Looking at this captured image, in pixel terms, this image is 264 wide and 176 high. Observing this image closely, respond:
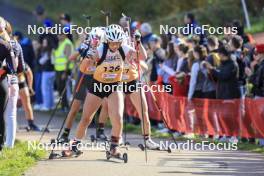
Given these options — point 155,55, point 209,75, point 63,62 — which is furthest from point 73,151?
point 63,62

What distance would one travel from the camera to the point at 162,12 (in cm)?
3512

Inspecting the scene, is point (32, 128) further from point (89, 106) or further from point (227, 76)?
point (89, 106)

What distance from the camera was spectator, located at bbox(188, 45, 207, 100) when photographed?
1786cm

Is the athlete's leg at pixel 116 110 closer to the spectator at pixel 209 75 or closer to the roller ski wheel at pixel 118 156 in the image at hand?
the roller ski wheel at pixel 118 156

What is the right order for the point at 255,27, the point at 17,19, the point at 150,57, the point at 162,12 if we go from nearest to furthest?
the point at 150,57 < the point at 255,27 < the point at 162,12 < the point at 17,19

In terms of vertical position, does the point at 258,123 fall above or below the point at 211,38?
below

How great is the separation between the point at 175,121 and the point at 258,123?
9.38ft

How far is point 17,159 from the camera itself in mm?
13055

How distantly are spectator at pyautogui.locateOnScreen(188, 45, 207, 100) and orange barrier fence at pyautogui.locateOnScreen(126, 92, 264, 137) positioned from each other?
0.95 ft

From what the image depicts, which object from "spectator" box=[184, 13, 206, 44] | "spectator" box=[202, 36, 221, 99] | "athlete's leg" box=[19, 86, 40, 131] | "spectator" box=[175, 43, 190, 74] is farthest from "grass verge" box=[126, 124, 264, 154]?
"spectator" box=[184, 13, 206, 44]

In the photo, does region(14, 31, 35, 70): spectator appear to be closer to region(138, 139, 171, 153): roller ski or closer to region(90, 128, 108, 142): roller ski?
region(90, 128, 108, 142): roller ski

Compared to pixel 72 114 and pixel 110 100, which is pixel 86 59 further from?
pixel 72 114

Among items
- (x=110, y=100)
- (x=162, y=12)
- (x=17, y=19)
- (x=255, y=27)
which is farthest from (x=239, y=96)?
(x=17, y=19)

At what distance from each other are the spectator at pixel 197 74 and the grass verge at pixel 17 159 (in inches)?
175
